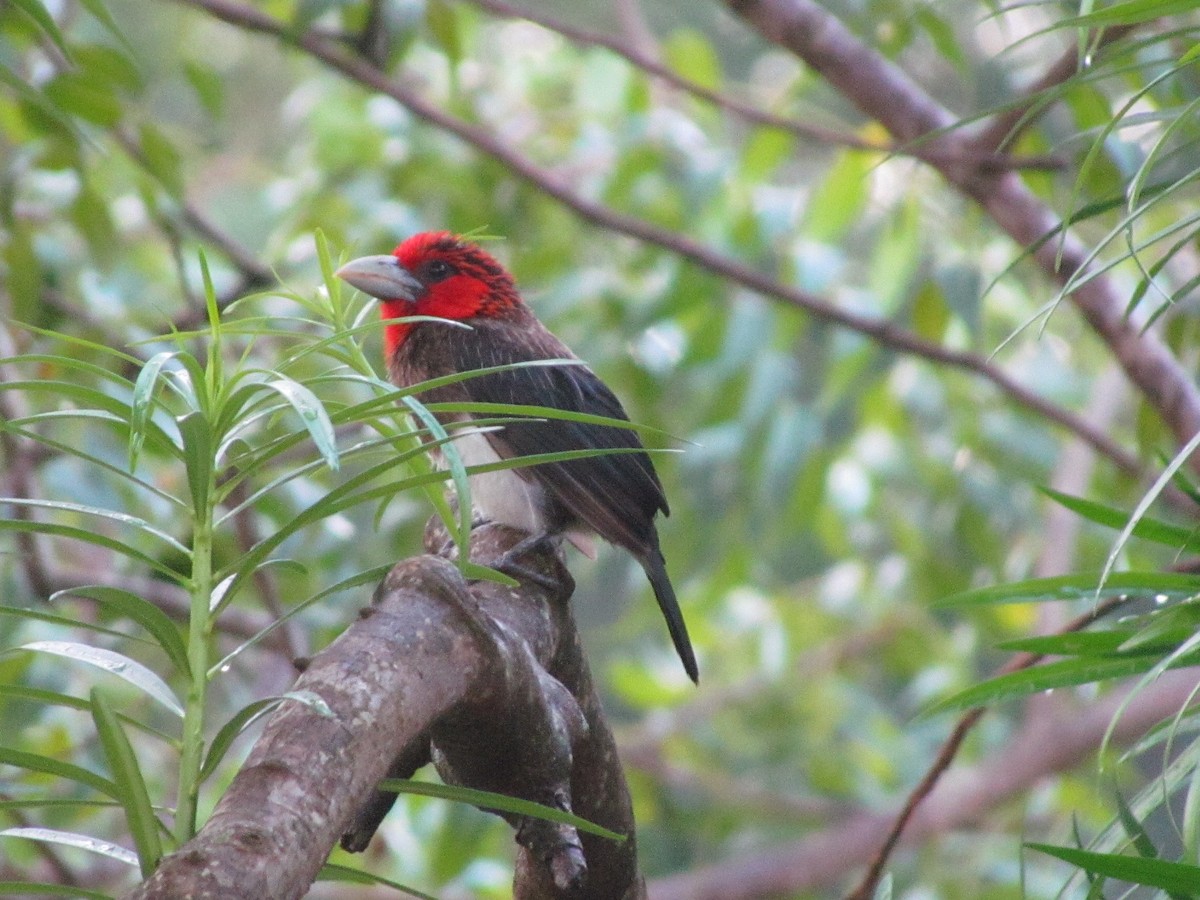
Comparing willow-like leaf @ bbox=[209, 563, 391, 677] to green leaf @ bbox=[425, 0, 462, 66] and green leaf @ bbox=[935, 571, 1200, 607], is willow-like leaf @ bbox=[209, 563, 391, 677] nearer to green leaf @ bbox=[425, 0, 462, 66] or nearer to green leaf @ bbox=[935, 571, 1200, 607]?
green leaf @ bbox=[935, 571, 1200, 607]

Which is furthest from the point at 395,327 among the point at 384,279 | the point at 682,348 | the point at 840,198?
the point at 840,198

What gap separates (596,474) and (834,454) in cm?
141

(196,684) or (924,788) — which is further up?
(924,788)

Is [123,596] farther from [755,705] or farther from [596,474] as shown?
[755,705]

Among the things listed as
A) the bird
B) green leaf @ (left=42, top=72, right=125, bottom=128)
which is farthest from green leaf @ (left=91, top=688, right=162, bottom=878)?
green leaf @ (left=42, top=72, right=125, bottom=128)

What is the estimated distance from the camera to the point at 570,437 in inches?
123

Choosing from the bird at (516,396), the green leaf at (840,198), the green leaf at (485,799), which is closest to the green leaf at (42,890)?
the green leaf at (485,799)

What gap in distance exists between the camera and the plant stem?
114cm

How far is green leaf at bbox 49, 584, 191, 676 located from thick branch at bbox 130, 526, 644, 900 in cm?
10

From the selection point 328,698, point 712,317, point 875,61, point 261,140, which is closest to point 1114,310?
point 875,61

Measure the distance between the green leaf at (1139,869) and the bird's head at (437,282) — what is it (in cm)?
231

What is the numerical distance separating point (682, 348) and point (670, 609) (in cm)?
137

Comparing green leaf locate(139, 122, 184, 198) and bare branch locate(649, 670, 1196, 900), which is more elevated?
green leaf locate(139, 122, 184, 198)

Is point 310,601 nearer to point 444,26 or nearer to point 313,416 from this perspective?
point 313,416
